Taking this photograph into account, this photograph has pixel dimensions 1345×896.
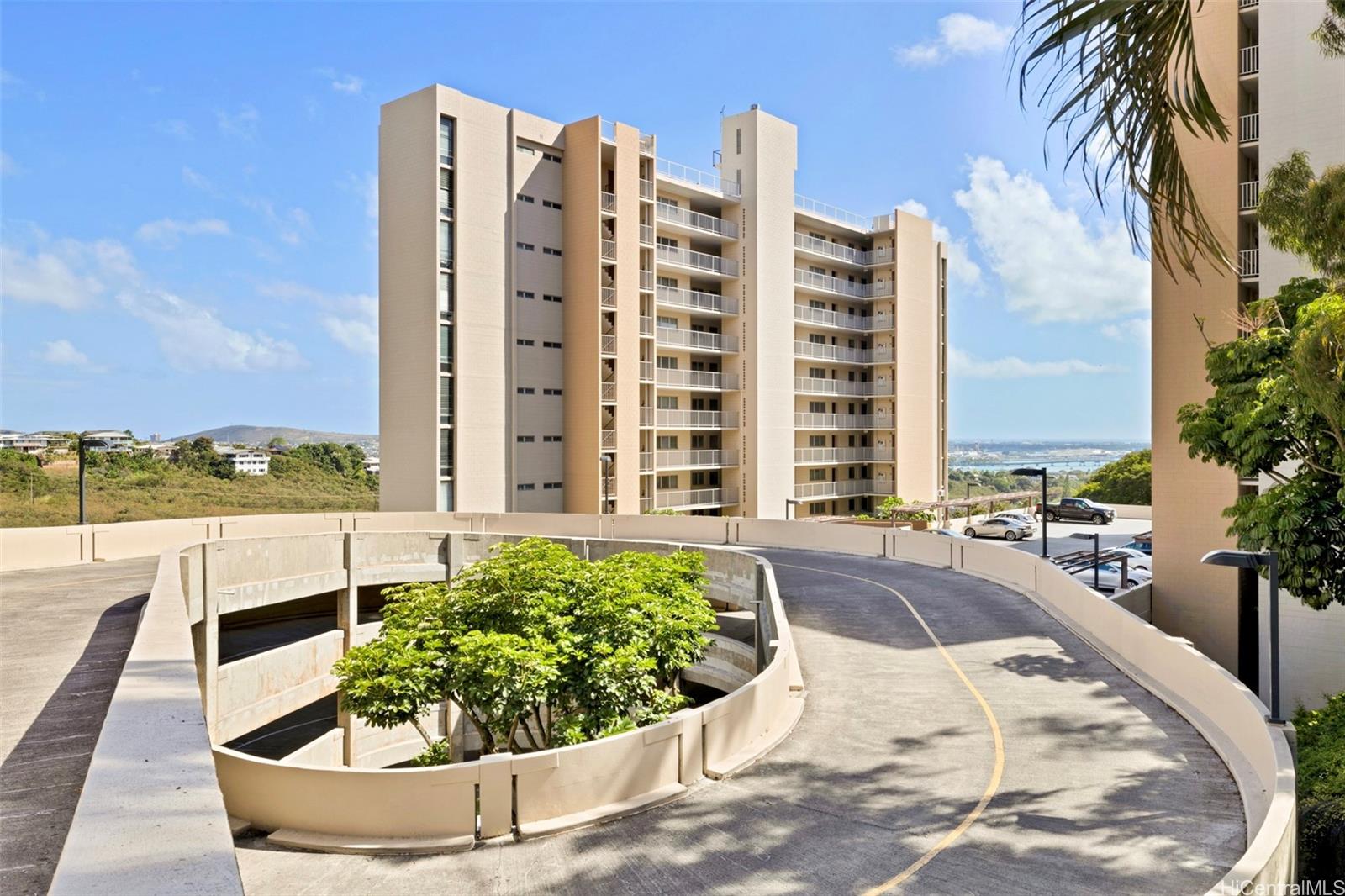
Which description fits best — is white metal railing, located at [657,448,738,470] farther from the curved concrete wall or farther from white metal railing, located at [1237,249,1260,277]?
white metal railing, located at [1237,249,1260,277]

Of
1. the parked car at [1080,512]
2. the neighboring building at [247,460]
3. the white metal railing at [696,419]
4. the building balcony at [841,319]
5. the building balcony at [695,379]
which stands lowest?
the parked car at [1080,512]

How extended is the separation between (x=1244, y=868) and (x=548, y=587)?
14408mm

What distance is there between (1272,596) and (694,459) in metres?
38.9

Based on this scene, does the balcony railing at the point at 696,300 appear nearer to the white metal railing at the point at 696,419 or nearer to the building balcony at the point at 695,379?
the building balcony at the point at 695,379

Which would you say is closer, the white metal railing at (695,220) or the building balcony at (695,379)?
the white metal railing at (695,220)

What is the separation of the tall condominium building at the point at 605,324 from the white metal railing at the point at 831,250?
0.21 m

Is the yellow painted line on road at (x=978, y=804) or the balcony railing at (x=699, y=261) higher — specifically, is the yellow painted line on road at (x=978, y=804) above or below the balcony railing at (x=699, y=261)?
below

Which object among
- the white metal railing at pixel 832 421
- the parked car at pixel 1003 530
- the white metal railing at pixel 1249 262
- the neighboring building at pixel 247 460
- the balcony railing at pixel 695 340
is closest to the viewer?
the white metal railing at pixel 1249 262

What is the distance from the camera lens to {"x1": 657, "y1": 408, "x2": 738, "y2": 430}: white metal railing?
4966cm

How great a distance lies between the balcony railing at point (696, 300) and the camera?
4991 cm

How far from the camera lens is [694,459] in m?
51.3

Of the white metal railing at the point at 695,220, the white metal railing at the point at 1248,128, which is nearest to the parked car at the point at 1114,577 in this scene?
the white metal railing at the point at 1248,128

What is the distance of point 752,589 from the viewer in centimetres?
2539

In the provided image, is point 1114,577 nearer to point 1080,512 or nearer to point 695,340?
point 695,340
